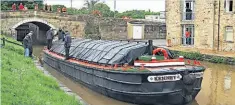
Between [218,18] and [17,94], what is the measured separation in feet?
64.5

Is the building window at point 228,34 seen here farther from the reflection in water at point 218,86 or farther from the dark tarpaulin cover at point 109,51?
the dark tarpaulin cover at point 109,51

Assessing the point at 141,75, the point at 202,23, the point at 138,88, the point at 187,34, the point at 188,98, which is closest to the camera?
the point at 141,75

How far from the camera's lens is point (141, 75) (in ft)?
36.7

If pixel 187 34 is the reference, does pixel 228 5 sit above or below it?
above

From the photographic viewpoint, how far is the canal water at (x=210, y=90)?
1274cm

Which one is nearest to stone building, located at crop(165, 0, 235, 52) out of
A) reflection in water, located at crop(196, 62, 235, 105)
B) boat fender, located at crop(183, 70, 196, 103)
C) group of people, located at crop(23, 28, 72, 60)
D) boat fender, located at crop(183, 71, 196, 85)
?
reflection in water, located at crop(196, 62, 235, 105)

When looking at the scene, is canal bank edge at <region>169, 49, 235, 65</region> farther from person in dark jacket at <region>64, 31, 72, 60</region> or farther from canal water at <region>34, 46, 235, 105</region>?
person in dark jacket at <region>64, 31, 72, 60</region>

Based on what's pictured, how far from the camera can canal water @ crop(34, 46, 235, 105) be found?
1274cm

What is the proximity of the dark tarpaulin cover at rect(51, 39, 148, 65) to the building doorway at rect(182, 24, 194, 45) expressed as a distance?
1228cm

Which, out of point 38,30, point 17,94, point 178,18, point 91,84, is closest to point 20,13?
point 38,30

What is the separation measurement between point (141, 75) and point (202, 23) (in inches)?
648

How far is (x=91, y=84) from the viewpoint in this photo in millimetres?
14164

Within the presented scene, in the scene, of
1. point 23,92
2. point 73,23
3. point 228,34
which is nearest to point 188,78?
point 23,92

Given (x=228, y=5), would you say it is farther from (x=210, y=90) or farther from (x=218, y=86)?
(x=210, y=90)
